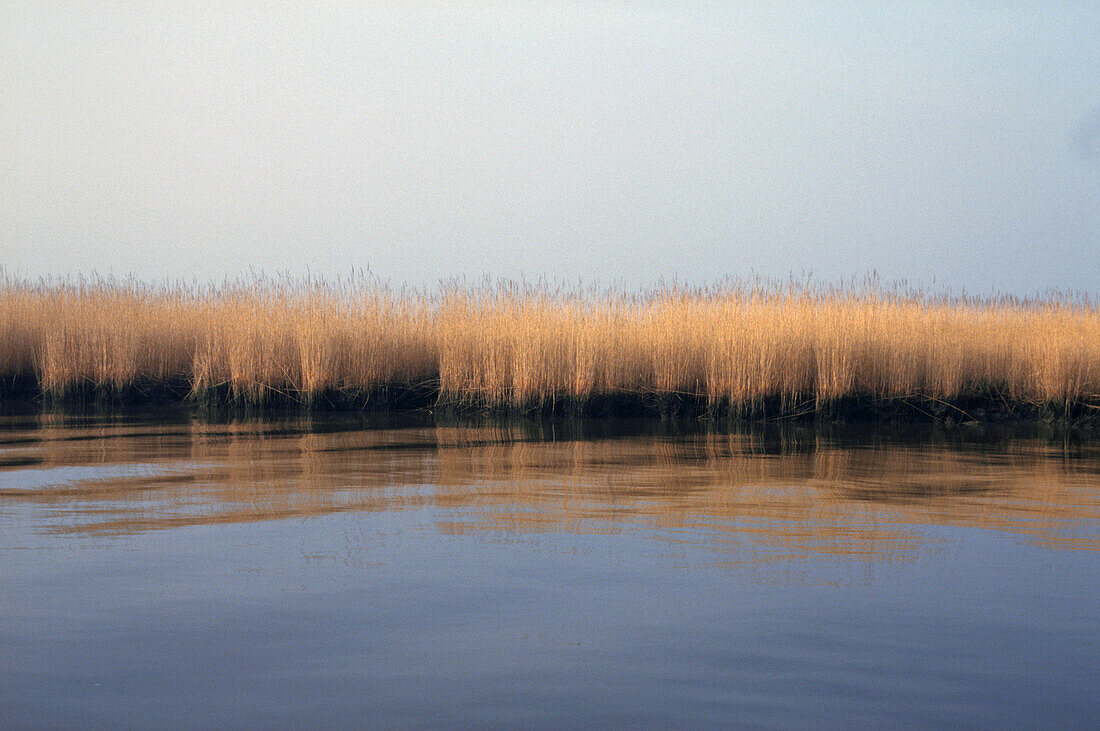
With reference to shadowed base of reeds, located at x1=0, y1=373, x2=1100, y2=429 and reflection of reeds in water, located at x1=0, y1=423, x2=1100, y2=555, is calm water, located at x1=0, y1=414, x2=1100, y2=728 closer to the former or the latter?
reflection of reeds in water, located at x1=0, y1=423, x2=1100, y2=555

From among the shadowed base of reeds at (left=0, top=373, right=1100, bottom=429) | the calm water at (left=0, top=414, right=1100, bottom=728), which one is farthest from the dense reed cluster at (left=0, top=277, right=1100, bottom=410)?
the calm water at (left=0, top=414, right=1100, bottom=728)

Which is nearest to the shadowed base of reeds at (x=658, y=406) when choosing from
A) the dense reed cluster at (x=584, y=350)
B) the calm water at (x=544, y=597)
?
the dense reed cluster at (x=584, y=350)

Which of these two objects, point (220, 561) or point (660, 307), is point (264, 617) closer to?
point (220, 561)

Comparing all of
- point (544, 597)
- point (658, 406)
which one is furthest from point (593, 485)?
point (658, 406)

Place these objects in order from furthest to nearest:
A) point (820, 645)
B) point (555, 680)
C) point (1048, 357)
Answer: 1. point (1048, 357)
2. point (820, 645)
3. point (555, 680)

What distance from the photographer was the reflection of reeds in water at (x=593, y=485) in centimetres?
412

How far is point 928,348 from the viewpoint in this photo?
10000 mm

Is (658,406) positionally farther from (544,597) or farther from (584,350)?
(544,597)

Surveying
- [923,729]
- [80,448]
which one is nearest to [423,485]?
[80,448]

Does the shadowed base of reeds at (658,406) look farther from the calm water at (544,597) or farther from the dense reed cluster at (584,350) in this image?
the calm water at (544,597)

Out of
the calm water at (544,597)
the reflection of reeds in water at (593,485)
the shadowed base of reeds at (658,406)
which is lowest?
the calm water at (544,597)

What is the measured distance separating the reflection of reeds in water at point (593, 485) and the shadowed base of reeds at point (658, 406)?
6.29 ft

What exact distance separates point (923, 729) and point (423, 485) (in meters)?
3.43

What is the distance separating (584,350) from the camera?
9797 mm
